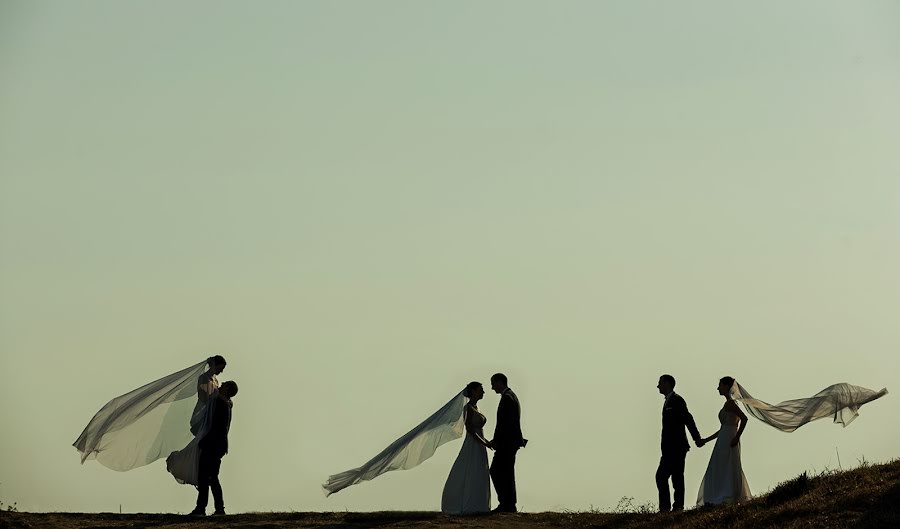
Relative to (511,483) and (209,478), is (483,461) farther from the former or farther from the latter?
(209,478)

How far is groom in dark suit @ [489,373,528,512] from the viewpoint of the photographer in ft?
117

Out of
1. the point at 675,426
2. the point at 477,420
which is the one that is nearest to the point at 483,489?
the point at 477,420

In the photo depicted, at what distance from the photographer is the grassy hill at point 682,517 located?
107ft

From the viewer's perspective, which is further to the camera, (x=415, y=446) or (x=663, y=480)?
(x=415, y=446)

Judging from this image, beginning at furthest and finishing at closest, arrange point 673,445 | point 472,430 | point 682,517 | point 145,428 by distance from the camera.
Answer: point 145,428 < point 472,430 < point 673,445 < point 682,517

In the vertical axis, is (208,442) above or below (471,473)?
above

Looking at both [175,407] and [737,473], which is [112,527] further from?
[737,473]

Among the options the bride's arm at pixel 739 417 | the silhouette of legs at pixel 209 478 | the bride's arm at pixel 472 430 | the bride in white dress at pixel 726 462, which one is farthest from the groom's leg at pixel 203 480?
the bride's arm at pixel 739 417

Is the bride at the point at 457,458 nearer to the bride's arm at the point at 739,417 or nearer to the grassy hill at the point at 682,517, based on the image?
the grassy hill at the point at 682,517

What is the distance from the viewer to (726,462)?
115 feet

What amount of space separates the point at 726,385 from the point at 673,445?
146 centimetres

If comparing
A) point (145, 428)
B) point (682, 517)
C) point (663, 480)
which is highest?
point (145, 428)

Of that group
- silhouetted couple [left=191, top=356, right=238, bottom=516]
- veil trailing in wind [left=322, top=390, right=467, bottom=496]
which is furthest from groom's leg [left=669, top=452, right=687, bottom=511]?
silhouetted couple [left=191, top=356, right=238, bottom=516]

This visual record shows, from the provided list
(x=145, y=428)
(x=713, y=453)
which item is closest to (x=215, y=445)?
(x=145, y=428)
